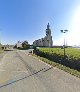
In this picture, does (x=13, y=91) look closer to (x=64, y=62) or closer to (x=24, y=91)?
(x=24, y=91)

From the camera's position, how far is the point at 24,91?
36.1 ft

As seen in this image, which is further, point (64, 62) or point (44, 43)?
point (44, 43)

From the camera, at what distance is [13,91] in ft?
36.1

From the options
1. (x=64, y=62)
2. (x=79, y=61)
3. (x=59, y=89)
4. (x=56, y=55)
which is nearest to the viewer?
(x=59, y=89)

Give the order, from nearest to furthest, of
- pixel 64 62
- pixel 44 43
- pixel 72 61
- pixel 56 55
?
pixel 72 61, pixel 64 62, pixel 56 55, pixel 44 43

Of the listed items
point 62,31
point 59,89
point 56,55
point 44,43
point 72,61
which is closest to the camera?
point 59,89

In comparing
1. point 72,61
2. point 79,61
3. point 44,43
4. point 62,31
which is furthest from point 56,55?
point 44,43

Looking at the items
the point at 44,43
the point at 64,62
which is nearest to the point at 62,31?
the point at 64,62

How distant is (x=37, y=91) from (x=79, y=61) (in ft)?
38.3

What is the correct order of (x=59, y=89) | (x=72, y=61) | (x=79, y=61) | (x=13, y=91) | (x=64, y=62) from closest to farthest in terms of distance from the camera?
(x=13, y=91), (x=59, y=89), (x=79, y=61), (x=72, y=61), (x=64, y=62)

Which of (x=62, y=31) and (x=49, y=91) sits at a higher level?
(x=62, y=31)

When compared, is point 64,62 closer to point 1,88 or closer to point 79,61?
point 79,61

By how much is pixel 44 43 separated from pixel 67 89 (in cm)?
15576

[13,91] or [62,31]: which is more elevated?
[62,31]
